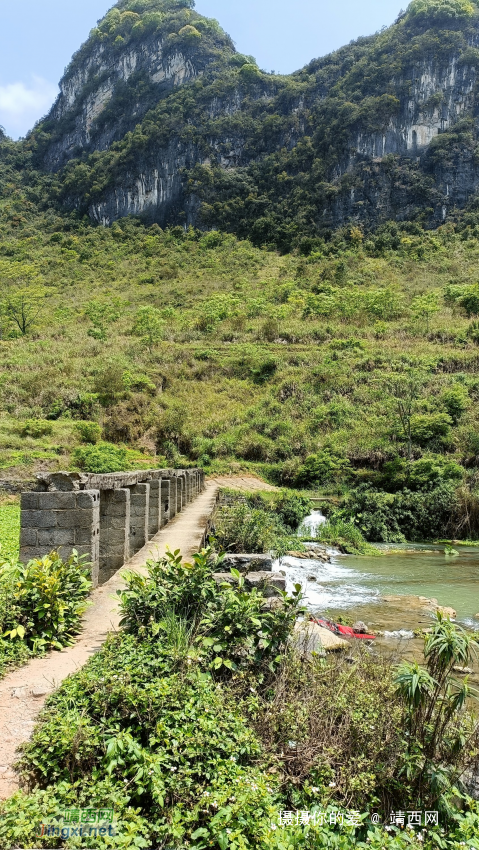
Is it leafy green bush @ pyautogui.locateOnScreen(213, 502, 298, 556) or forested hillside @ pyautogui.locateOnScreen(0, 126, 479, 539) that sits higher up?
forested hillside @ pyautogui.locateOnScreen(0, 126, 479, 539)

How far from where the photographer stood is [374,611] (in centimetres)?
1066

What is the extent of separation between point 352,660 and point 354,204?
8764cm

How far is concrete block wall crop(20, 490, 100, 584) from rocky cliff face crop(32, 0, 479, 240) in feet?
273

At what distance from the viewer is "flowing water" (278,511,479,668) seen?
10000 mm

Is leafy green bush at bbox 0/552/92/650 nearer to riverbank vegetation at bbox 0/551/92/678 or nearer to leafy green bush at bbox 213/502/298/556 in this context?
riverbank vegetation at bbox 0/551/92/678

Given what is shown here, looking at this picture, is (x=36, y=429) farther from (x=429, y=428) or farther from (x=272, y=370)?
(x=429, y=428)

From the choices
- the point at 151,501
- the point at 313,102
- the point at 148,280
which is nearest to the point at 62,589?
the point at 151,501

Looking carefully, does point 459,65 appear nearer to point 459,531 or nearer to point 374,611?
point 459,531

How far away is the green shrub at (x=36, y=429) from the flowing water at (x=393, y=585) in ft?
55.1

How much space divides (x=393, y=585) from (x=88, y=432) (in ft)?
63.4

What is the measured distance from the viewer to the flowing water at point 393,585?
32.8 feet

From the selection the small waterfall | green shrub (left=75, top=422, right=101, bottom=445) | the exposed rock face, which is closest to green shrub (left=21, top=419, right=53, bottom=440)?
green shrub (left=75, top=422, right=101, bottom=445)

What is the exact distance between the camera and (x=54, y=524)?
6789 millimetres

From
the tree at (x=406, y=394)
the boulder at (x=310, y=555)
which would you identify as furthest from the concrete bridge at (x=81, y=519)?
the tree at (x=406, y=394)
